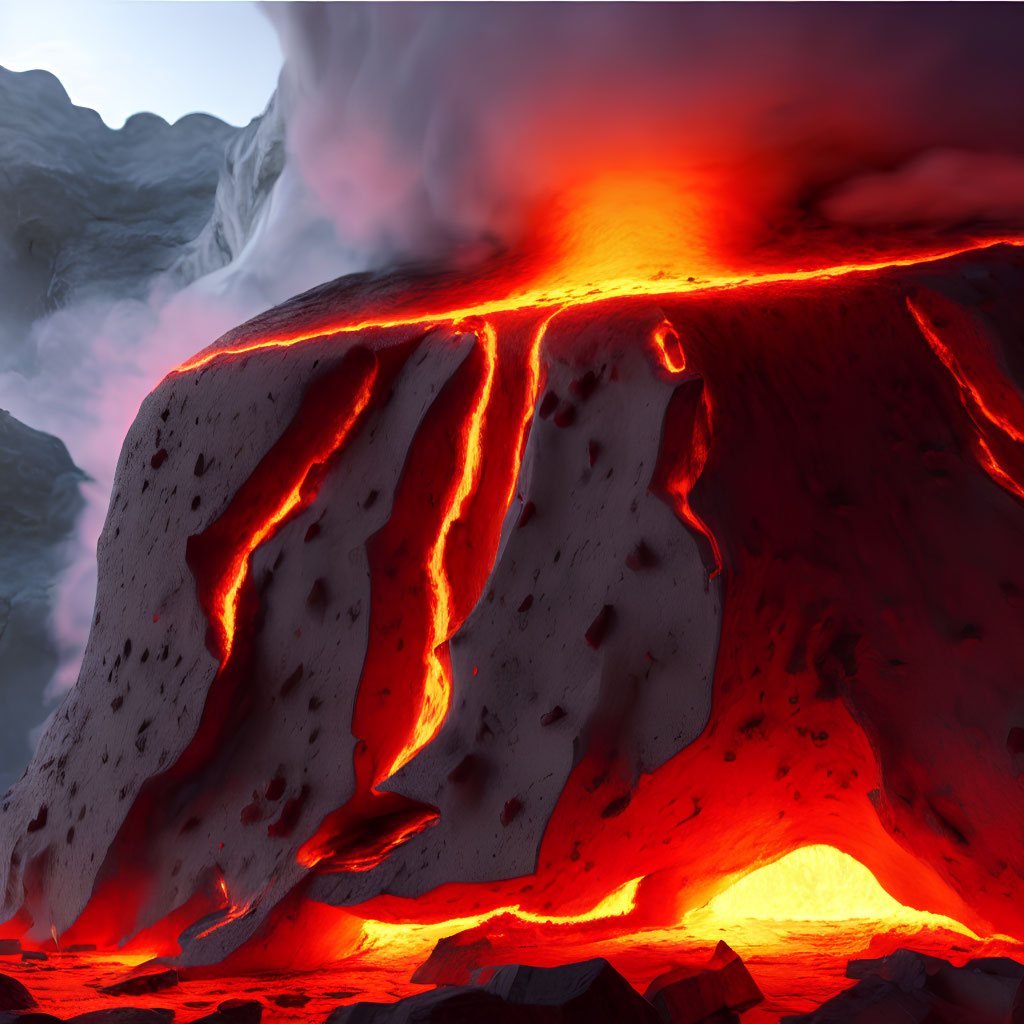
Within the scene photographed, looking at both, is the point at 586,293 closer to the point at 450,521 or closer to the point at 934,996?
the point at 450,521

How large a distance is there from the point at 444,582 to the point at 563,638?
0.60m

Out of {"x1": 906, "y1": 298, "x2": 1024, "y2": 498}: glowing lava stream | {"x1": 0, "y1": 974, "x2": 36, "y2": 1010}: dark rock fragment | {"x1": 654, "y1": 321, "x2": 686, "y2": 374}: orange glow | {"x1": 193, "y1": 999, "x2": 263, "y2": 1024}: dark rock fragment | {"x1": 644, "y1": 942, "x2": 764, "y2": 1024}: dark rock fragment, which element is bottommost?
{"x1": 644, "y1": 942, "x2": 764, "y2": 1024}: dark rock fragment

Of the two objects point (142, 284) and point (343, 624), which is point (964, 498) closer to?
point (343, 624)

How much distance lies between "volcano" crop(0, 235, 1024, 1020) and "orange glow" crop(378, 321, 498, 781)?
1cm

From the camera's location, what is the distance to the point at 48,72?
8.04 meters

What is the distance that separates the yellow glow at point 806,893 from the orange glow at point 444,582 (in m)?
1.02

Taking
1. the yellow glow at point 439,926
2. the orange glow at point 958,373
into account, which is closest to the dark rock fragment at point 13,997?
the yellow glow at point 439,926

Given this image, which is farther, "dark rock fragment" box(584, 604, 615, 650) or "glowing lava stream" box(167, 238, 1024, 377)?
"glowing lava stream" box(167, 238, 1024, 377)

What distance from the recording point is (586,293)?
3.30m

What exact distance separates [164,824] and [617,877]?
1.41 meters

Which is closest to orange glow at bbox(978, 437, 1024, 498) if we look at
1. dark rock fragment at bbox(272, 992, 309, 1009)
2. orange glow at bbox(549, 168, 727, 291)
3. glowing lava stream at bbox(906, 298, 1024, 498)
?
glowing lava stream at bbox(906, 298, 1024, 498)

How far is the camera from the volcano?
7.64ft

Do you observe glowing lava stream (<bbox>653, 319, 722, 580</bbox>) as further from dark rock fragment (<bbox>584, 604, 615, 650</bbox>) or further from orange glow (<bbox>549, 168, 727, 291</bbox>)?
orange glow (<bbox>549, 168, 727, 291</bbox>)

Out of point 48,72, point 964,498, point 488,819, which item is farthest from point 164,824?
point 48,72
